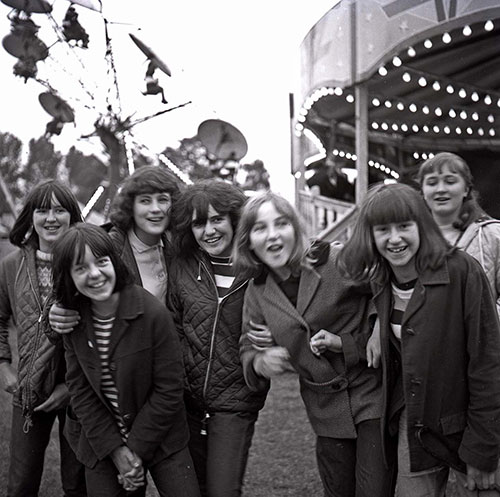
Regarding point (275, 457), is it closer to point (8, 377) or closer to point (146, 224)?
point (8, 377)

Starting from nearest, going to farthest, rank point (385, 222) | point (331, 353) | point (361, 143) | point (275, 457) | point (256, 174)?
point (385, 222) < point (331, 353) < point (275, 457) < point (361, 143) < point (256, 174)

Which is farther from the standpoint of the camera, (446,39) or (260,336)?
(446,39)

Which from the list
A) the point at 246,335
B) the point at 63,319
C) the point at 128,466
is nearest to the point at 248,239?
the point at 246,335

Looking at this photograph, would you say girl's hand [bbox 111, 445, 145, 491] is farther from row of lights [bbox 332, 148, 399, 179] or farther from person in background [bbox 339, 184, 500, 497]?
row of lights [bbox 332, 148, 399, 179]

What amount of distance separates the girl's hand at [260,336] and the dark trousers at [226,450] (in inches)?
17.3

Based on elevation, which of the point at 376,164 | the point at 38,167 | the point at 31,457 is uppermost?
the point at 38,167

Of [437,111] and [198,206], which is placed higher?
[437,111]

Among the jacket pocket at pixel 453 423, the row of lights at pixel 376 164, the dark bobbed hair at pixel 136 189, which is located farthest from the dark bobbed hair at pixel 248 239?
the row of lights at pixel 376 164

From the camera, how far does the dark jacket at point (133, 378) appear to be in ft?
9.10

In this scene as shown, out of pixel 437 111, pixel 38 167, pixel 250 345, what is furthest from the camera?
pixel 38 167

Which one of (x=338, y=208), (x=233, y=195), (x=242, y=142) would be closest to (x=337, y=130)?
(x=338, y=208)

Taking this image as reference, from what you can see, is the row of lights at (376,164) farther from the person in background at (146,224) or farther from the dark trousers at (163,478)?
the dark trousers at (163,478)

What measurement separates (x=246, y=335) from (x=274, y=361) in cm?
23

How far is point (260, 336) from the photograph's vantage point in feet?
9.33
